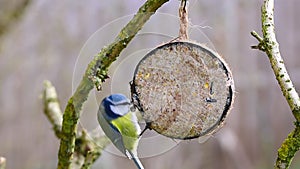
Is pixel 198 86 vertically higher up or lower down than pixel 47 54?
lower down

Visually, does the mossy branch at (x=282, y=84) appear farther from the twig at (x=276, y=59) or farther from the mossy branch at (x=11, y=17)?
the mossy branch at (x=11, y=17)

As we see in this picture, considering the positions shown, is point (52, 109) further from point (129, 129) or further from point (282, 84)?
point (282, 84)

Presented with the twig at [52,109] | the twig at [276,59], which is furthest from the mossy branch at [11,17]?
the twig at [276,59]

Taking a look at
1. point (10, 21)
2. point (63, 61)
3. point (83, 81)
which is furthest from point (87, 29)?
point (83, 81)

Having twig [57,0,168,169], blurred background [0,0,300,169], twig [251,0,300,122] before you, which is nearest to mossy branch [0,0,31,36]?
blurred background [0,0,300,169]

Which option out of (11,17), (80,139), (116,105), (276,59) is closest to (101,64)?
(116,105)

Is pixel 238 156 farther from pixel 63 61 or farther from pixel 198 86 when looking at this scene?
pixel 198 86

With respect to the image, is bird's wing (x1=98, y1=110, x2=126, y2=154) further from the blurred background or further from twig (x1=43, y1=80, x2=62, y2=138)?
the blurred background
